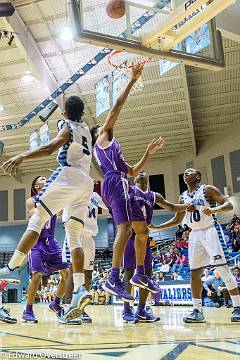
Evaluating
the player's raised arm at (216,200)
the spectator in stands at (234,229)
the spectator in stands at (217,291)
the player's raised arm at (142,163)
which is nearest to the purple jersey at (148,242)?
the player's raised arm at (142,163)

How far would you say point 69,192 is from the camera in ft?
11.5

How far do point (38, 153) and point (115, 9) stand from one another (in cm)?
287

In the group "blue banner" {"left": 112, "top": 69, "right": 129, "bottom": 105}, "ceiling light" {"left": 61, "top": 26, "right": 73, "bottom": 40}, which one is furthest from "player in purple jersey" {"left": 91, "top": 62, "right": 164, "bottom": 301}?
"ceiling light" {"left": 61, "top": 26, "right": 73, "bottom": 40}

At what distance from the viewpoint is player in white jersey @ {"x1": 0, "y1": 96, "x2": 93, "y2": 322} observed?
131 inches

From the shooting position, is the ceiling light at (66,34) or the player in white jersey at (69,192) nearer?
the player in white jersey at (69,192)

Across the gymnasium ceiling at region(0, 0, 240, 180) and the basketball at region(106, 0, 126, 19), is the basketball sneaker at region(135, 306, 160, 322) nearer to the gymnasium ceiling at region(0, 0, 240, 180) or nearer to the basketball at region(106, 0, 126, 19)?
the basketball at region(106, 0, 126, 19)

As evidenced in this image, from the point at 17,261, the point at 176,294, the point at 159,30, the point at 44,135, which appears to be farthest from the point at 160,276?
the point at 17,261

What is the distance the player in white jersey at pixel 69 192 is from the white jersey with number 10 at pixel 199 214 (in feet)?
5.81

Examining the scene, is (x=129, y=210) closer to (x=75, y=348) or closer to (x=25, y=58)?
(x=75, y=348)

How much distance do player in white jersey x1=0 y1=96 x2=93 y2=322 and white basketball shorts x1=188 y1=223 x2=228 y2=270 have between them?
5.90ft

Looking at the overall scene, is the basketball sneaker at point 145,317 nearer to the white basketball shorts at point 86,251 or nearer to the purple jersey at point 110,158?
the white basketball shorts at point 86,251

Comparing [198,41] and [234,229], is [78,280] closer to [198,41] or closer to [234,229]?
[198,41]

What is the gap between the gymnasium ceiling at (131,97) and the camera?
13.9 m

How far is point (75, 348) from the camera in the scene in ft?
7.60
